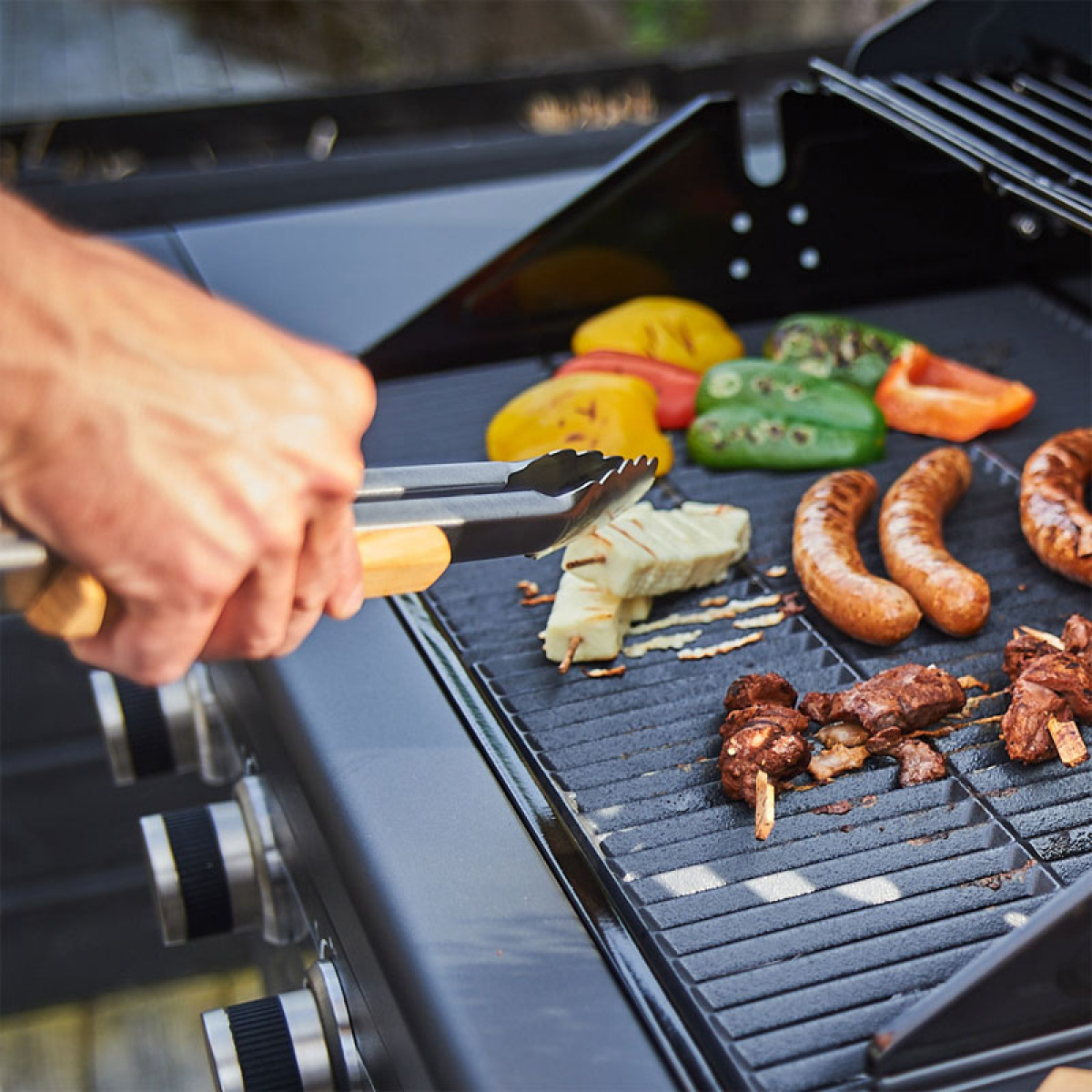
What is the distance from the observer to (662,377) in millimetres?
2279

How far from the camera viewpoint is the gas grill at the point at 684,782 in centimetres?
114

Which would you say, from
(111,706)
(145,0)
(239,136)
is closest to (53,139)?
(239,136)

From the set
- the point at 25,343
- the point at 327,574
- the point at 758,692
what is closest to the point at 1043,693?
the point at 758,692

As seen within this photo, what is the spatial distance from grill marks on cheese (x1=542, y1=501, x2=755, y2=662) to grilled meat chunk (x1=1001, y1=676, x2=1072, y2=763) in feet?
1.40

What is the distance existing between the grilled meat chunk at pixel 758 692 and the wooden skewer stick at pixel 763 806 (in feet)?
0.46

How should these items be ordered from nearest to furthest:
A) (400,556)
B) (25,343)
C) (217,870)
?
(25,343) < (400,556) < (217,870)

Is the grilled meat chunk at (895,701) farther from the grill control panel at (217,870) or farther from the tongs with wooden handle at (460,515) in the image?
the grill control panel at (217,870)

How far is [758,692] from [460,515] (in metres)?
0.53

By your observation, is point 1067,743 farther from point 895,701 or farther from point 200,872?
point 200,872

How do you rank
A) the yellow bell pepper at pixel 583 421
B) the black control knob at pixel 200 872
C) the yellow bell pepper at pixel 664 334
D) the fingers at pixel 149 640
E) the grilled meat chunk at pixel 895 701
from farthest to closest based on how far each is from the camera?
the yellow bell pepper at pixel 664 334
the yellow bell pepper at pixel 583 421
the black control knob at pixel 200 872
the grilled meat chunk at pixel 895 701
the fingers at pixel 149 640

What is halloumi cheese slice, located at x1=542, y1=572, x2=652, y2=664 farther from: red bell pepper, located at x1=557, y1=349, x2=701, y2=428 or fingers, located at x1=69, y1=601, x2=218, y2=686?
fingers, located at x1=69, y1=601, x2=218, y2=686

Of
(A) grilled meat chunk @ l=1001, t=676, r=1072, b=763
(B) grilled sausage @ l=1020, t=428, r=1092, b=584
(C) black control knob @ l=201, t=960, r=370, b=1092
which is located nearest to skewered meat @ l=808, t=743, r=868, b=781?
(A) grilled meat chunk @ l=1001, t=676, r=1072, b=763

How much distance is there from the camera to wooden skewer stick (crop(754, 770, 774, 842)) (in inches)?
54.6

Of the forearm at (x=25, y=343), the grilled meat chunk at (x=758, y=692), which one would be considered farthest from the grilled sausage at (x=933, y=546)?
the forearm at (x=25, y=343)
